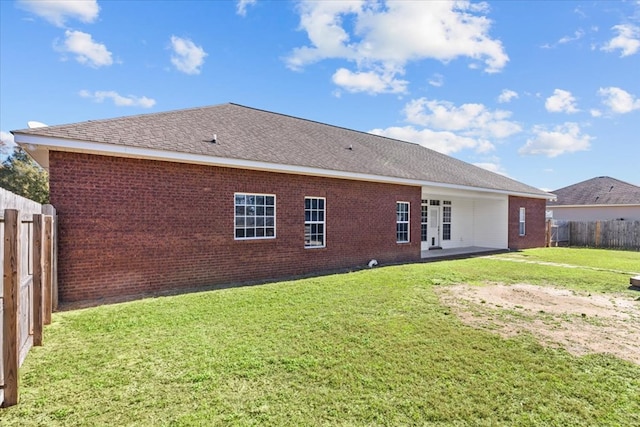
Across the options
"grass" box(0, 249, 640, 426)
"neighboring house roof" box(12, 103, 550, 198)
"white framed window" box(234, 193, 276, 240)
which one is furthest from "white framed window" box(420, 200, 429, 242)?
"grass" box(0, 249, 640, 426)

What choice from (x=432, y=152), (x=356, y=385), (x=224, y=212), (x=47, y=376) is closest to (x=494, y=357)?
(x=356, y=385)

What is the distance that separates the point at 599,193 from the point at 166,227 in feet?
109

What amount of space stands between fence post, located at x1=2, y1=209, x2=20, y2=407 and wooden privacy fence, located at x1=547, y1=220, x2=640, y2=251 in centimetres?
2421

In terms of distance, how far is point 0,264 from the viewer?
3.13m

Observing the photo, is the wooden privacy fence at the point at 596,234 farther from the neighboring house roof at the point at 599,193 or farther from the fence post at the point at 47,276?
the fence post at the point at 47,276

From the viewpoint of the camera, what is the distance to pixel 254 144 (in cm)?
988

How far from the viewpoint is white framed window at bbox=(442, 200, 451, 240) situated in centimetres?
1759

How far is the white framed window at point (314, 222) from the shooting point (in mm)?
10359

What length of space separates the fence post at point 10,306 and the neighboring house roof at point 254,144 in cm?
419

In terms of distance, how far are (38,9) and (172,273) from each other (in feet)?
25.1

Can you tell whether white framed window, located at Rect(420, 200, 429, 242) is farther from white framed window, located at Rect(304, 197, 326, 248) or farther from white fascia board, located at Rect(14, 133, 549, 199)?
white framed window, located at Rect(304, 197, 326, 248)

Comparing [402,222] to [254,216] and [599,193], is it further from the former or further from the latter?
[599,193]

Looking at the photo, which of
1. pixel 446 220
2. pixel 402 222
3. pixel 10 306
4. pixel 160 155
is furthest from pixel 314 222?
pixel 446 220

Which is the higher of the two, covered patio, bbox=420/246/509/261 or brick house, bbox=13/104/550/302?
brick house, bbox=13/104/550/302
